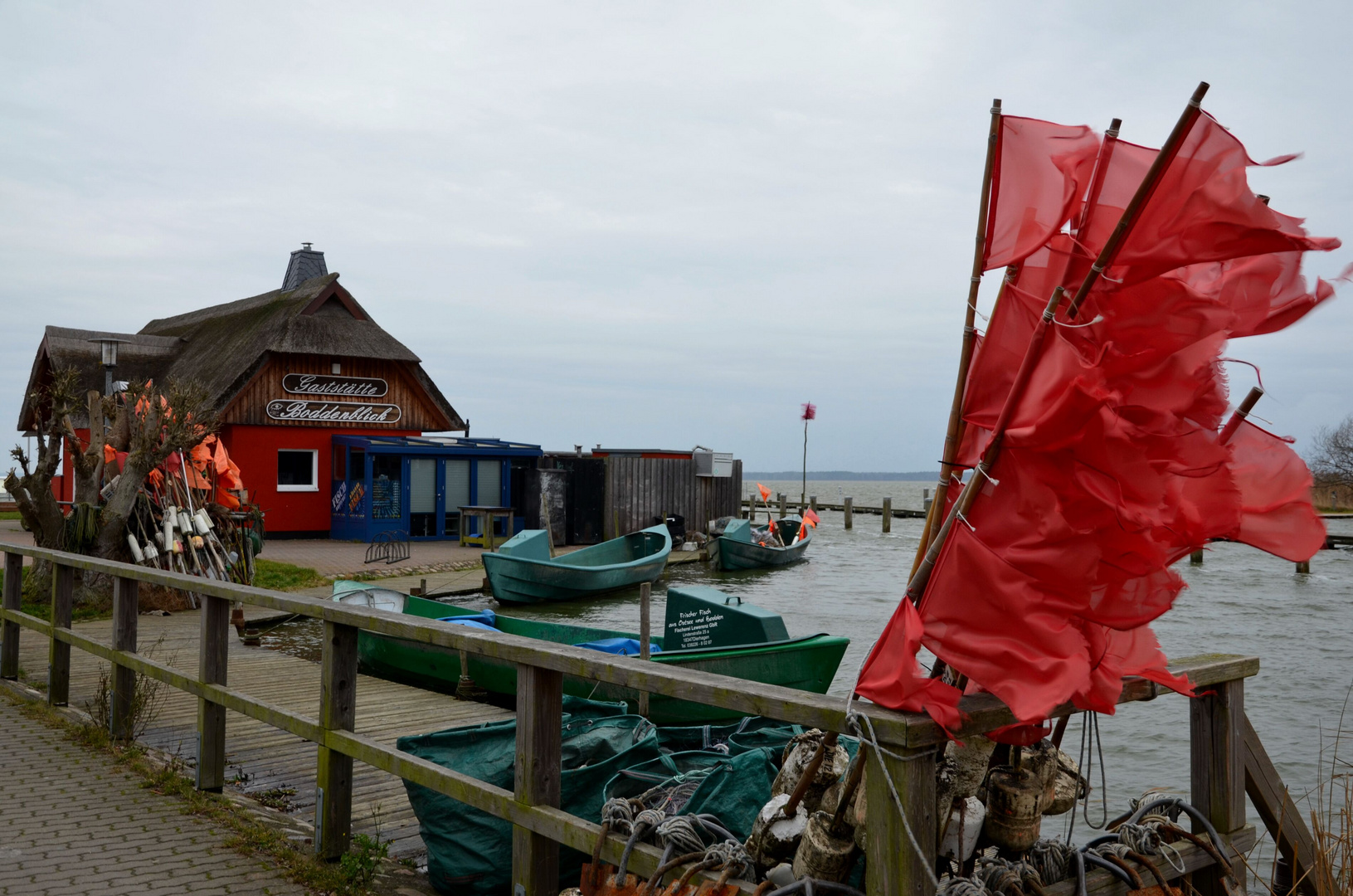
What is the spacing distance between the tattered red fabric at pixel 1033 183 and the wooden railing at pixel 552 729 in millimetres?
1184

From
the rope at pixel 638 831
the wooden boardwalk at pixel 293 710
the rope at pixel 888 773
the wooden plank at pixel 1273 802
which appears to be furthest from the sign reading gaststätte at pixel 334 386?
the rope at pixel 888 773

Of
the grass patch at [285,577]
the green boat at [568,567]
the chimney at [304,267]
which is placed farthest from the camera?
the chimney at [304,267]

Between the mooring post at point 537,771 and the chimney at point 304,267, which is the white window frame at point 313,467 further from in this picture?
the mooring post at point 537,771

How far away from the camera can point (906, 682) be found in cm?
253

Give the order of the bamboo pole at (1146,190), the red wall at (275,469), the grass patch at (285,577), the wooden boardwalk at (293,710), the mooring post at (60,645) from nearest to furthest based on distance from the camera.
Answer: the bamboo pole at (1146,190) → the wooden boardwalk at (293,710) → the mooring post at (60,645) → the grass patch at (285,577) → the red wall at (275,469)

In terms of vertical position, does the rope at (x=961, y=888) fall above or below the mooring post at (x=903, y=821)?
below

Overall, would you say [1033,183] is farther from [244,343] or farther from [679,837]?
[244,343]

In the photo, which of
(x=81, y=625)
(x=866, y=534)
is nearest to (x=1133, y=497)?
(x=81, y=625)

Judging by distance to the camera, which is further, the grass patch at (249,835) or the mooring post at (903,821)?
the grass patch at (249,835)

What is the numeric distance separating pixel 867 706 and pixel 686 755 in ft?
8.31

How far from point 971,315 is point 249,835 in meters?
4.03

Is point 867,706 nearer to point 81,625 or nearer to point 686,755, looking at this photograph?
point 686,755

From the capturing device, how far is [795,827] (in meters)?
3.05

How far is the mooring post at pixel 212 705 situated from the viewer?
18.2ft
